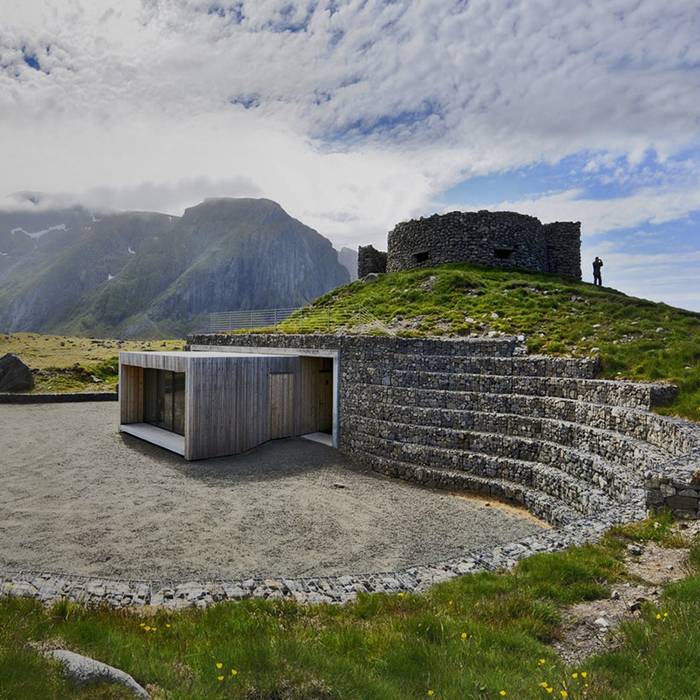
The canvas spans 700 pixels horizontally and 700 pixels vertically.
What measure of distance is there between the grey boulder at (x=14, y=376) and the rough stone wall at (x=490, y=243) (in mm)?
24302

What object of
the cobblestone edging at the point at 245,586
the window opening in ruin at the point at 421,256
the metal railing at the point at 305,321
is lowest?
the cobblestone edging at the point at 245,586

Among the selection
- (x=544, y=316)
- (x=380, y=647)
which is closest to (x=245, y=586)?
(x=380, y=647)

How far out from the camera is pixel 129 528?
31.5 ft

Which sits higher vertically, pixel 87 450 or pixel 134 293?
pixel 134 293

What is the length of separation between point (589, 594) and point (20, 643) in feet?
19.7

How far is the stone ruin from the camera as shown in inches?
1164

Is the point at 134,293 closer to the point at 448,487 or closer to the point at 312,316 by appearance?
the point at 312,316

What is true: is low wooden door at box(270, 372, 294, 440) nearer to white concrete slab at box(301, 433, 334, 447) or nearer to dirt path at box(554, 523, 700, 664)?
white concrete slab at box(301, 433, 334, 447)

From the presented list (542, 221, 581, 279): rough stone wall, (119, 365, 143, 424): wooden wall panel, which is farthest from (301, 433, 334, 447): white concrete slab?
(542, 221, 581, 279): rough stone wall

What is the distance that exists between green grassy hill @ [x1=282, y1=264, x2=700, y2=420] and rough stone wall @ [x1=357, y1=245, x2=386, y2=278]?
5.01 metres

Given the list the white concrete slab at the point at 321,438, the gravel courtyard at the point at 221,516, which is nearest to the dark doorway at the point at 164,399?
the gravel courtyard at the point at 221,516

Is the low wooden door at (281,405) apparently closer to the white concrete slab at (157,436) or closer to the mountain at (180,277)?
the white concrete slab at (157,436)

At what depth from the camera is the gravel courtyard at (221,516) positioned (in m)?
8.30

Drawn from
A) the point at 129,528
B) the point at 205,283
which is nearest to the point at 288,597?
the point at 129,528
